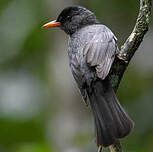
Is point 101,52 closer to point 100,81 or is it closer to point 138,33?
point 100,81

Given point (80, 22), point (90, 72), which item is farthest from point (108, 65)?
point (80, 22)

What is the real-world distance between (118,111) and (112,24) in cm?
455

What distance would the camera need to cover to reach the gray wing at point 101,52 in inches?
240

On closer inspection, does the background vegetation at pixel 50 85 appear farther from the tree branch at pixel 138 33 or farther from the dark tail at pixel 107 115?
the tree branch at pixel 138 33

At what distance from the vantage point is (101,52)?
20.9 feet

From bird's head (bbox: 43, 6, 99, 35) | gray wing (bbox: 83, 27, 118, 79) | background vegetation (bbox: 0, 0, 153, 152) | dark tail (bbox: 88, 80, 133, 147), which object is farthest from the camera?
background vegetation (bbox: 0, 0, 153, 152)

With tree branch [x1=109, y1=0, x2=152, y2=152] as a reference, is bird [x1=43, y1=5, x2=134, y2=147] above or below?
below

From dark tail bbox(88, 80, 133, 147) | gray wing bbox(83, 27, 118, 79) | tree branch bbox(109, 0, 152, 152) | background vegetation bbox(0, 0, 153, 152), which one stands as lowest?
background vegetation bbox(0, 0, 153, 152)

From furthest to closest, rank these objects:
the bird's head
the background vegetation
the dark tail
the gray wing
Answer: the background vegetation < the bird's head < the gray wing < the dark tail

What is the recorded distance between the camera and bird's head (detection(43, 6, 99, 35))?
754 cm

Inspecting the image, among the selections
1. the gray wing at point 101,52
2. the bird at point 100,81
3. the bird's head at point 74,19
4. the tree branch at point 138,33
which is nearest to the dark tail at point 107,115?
the bird at point 100,81

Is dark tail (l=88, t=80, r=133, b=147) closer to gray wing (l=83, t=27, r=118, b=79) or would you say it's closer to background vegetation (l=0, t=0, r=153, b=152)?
gray wing (l=83, t=27, r=118, b=79)

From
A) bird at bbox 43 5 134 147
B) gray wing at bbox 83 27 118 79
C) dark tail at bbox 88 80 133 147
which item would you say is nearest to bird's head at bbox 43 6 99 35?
bird at bbox 43 5 134 147

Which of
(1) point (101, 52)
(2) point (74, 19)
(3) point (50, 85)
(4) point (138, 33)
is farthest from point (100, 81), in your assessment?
(3) point (50, 85)
